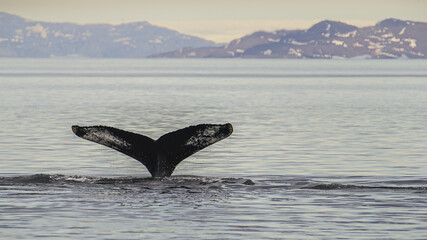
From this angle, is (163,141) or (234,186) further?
(234,186)

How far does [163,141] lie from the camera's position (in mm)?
Result: 18312

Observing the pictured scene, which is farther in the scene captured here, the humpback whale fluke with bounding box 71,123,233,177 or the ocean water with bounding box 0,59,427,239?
the humpback whale fluke with bounding box 71,123,233,177

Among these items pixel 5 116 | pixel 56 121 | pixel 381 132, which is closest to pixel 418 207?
pixel 381 132

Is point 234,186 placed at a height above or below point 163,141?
below

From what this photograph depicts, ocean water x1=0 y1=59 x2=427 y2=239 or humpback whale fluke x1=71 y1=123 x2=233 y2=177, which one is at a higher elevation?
humpback whale fluke x1=71 y1=123 x2=233 y2=177

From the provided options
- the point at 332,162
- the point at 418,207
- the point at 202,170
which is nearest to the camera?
the point at 418,207

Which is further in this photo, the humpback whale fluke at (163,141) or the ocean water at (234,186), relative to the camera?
the humpback whale fluke at (163,141)

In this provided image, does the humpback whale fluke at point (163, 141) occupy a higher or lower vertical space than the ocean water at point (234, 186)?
higher

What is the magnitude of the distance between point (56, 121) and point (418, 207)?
106 feet

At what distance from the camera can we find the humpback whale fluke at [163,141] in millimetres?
17594

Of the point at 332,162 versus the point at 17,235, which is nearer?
the point at 17,235

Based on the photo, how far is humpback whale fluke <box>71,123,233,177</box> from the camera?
1759 centimetres

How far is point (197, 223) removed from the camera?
1582 cm

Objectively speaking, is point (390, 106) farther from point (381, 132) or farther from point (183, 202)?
point (183, 202)
